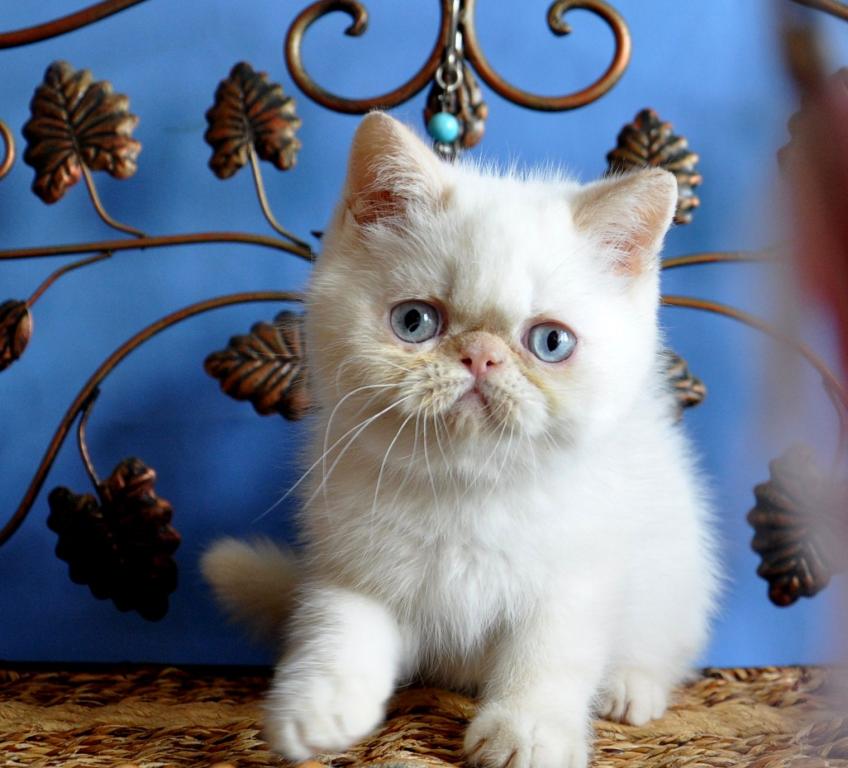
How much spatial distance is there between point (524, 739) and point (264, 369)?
72cm

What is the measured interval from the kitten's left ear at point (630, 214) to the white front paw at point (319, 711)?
0.53 meters

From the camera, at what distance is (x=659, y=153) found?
1.37 m

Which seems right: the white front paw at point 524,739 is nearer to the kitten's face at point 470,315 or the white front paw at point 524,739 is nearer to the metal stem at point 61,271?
the kitten's face at point 470,315

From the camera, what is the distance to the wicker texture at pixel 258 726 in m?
0.92

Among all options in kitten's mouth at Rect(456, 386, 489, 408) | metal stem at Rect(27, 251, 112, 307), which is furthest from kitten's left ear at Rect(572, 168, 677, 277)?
metal stem at Rect(27, 251, 112, 307)

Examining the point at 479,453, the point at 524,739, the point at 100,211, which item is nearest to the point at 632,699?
the point at 524,739

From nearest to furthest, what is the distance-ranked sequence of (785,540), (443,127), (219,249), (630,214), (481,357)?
(481,357) → (630,214) → (443,127) → (785,540) → (219,249)

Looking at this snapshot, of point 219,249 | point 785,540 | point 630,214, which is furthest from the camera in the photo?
point 219,249

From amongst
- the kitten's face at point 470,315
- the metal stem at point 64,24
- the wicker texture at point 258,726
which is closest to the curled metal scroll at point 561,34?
the kitten's face at point 470,315

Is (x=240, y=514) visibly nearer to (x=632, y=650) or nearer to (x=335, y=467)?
(x=335, y=467)

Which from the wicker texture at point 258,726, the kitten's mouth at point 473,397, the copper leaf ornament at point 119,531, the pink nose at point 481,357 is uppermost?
the pink nose at point 481,357

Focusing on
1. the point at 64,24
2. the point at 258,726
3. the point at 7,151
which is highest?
the point at 64,24

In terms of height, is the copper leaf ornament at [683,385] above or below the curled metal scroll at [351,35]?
below

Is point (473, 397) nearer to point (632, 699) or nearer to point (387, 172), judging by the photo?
point (387, 172)
